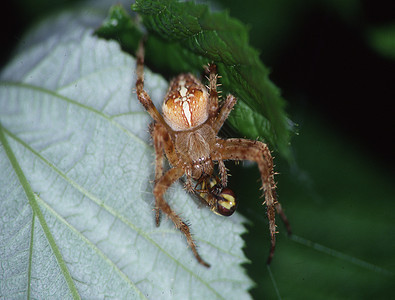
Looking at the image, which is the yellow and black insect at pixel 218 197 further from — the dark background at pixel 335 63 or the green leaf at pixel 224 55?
the dark background at pixel 335 63

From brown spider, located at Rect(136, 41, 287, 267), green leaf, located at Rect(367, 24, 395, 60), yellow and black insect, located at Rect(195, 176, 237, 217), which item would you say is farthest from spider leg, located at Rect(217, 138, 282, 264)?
green leaf, located at Rect(367, 24, 395, 60)

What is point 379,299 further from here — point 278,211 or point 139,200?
point 139,200

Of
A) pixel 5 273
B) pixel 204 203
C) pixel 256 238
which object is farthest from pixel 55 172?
pixel 256 238

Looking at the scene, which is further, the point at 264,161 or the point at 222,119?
the point at 222,119

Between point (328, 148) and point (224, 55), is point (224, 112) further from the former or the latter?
point (328, 148)

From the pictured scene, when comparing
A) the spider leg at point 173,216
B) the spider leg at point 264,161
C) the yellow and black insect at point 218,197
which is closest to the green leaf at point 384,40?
the spider leg at point 264,161

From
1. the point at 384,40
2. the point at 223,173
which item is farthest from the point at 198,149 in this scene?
the point at 384,40

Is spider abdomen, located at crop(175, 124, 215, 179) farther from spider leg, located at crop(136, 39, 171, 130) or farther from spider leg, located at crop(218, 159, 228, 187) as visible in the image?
spider leg, located at crop(136, 39, 171, 130)
